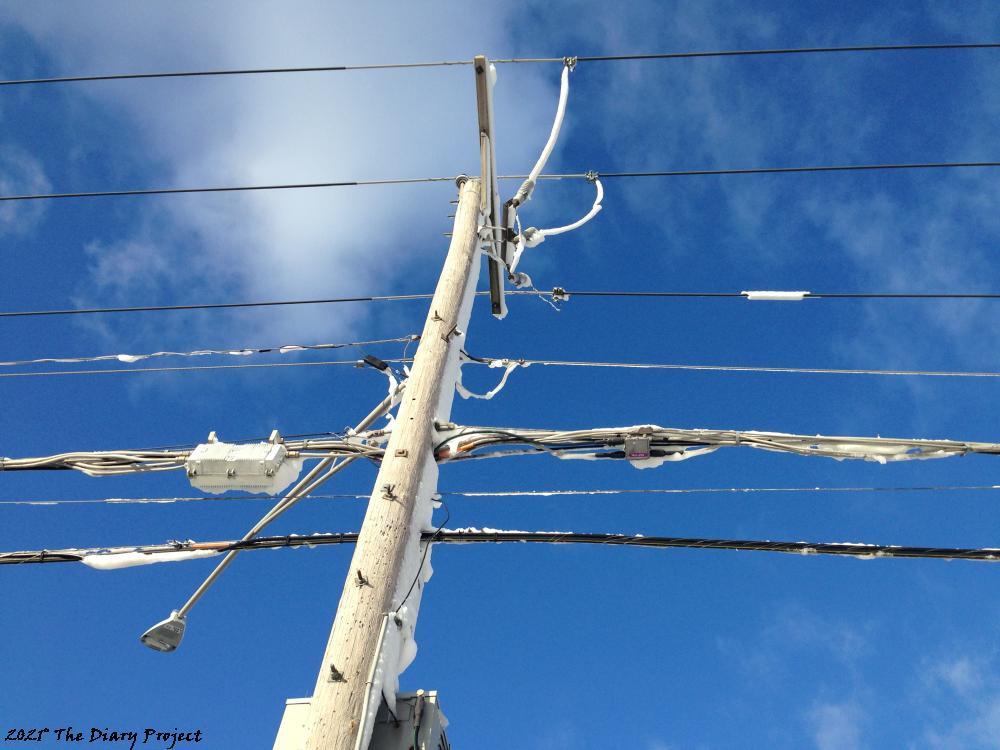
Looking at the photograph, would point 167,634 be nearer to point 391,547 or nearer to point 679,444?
point 391,547

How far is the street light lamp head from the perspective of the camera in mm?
6188

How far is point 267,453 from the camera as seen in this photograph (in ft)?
18.0

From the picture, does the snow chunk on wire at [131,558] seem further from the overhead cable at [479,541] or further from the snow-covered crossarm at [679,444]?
the snow-covered crossarm at [679,444]

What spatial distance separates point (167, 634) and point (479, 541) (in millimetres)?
2727

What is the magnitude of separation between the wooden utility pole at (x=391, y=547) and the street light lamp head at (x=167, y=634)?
7.71ft

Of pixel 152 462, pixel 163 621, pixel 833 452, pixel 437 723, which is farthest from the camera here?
pixel 163 621

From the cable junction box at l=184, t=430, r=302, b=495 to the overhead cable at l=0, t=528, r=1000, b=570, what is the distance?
14.5 inches

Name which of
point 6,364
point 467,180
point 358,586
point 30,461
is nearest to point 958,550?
point 358,586

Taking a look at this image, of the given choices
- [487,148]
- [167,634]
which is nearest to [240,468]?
[167,634]

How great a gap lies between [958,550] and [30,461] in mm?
6086

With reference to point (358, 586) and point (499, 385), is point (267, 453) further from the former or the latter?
point (499, 385)

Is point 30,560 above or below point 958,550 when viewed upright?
→ below

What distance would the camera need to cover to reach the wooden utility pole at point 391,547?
13.1 ft

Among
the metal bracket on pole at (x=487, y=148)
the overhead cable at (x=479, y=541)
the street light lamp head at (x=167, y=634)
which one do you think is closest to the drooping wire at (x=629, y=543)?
the overhead cable at (x=479, y=541)
